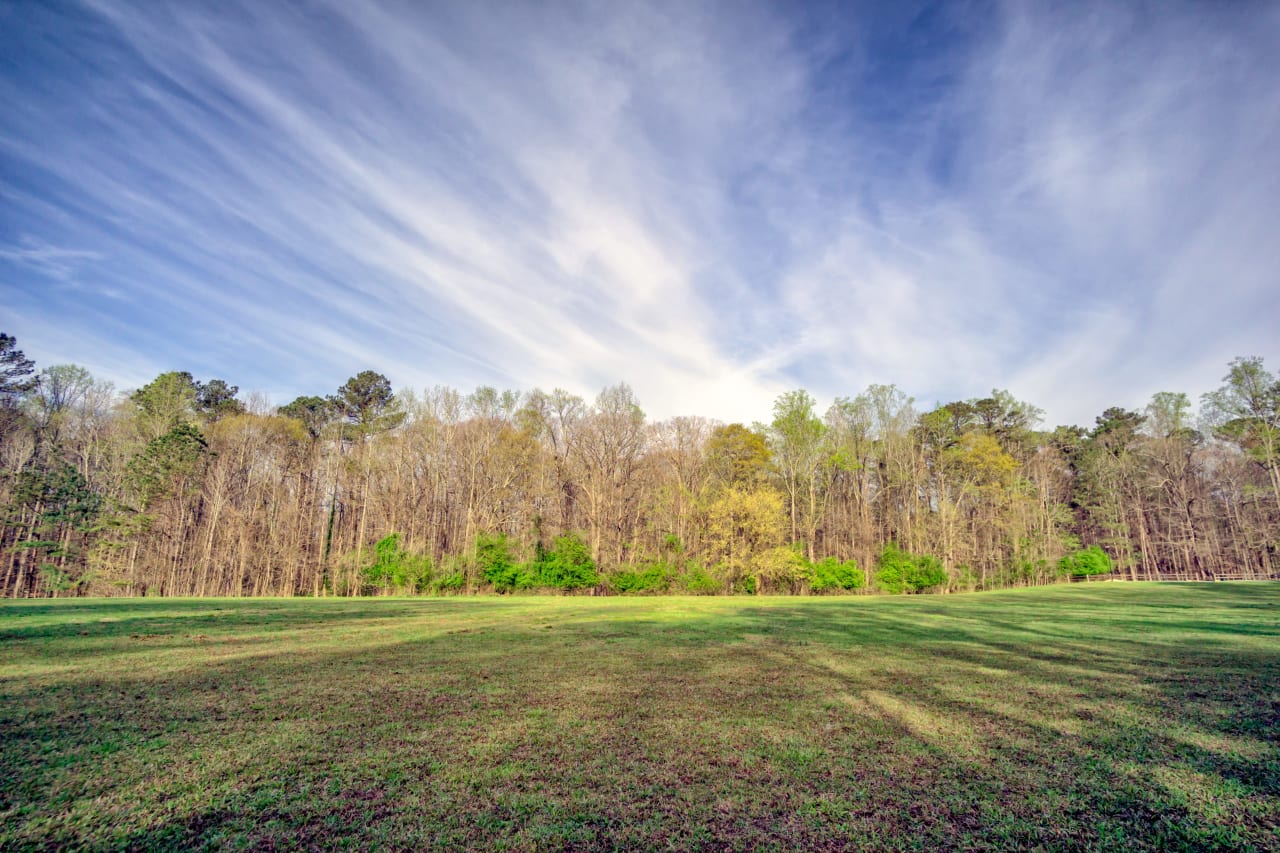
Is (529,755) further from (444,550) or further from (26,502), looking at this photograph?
(26,502)

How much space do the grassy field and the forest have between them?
23337 millimetres

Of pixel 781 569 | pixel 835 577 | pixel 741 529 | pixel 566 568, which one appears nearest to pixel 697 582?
pixel 741 529

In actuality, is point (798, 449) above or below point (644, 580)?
above

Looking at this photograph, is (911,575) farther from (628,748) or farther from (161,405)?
(161,405)

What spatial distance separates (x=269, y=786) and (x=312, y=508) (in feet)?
128

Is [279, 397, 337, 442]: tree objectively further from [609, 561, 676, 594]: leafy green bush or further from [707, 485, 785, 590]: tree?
[707, 485, 785, 590]: tree

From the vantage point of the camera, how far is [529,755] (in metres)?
3.45

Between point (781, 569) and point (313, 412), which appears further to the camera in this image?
point (313, 412)

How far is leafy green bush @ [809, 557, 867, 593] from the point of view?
31.3m

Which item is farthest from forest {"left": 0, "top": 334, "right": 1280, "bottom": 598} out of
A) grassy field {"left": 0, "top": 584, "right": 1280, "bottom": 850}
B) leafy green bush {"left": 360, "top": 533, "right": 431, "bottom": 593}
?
grassy field {"left": 0, "top": 584, "right": 1280, "bottom": 850}

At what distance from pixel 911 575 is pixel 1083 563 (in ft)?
67.1

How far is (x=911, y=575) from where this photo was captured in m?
32.7

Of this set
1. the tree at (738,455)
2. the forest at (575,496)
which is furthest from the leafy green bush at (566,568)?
the tree at (738,455)

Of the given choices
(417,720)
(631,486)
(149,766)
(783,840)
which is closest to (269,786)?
(149,766)
